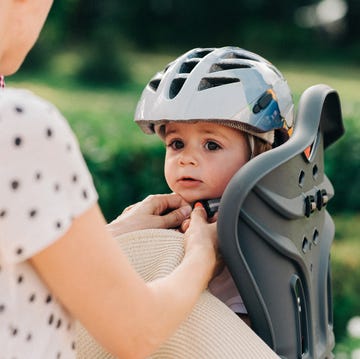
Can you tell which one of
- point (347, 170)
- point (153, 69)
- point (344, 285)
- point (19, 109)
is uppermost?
point (19, 109)

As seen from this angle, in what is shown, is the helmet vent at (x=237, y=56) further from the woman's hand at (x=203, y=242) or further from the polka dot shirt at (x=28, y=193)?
the polka dot shirt at (x=28, y=193)

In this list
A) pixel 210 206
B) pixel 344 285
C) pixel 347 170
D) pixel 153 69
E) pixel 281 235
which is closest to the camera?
pixel 281 235

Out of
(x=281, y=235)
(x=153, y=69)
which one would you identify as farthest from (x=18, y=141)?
(x=153, y=69)

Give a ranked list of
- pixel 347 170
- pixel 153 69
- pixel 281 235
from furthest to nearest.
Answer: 1. pixel 153 69
2. pixel 347 170
3. pixel 281 235

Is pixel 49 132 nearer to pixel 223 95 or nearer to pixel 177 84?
pixel 223 95

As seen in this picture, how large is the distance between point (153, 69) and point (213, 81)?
21.1 meters

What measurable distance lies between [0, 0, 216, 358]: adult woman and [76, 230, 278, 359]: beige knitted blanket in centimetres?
27

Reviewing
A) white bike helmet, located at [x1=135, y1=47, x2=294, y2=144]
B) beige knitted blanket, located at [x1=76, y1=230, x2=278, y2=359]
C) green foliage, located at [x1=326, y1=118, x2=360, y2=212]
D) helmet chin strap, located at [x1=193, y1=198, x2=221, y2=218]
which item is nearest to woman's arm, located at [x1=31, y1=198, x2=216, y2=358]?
beige knitted blanket, located at [x1=76, y1=230, x2=278, y2=359]

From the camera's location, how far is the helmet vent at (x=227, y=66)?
8.18 feet

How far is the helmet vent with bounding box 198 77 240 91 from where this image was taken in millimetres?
2451

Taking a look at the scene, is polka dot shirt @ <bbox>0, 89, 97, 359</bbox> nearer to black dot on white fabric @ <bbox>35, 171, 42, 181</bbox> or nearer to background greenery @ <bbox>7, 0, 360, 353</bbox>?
black dot on white fabric @ <bbox>35, 171, 42, 181</bbox>

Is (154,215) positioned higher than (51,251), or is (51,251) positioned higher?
(51,251)

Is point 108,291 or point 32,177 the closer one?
point 32,177

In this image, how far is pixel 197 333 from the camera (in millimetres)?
2025
